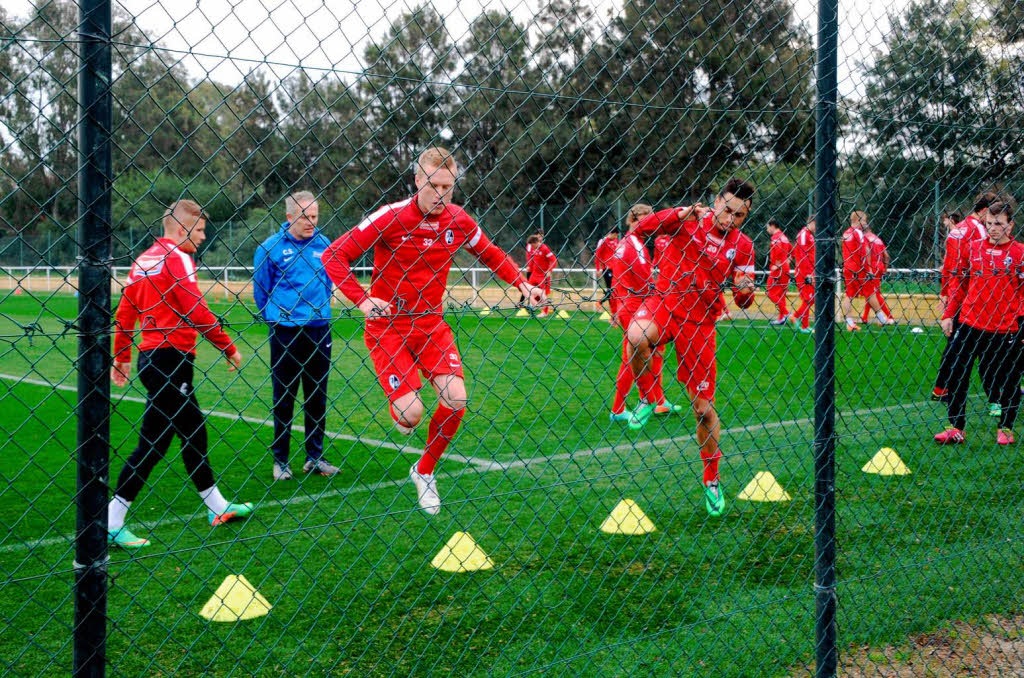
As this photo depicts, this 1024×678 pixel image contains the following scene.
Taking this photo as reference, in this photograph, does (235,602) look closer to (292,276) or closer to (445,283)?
(445,283)

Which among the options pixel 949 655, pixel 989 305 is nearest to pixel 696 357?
pixel 949 655

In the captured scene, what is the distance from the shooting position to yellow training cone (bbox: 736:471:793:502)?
517 centimetres

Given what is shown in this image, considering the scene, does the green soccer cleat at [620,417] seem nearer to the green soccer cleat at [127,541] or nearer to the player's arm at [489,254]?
the player's arm at [489,254]

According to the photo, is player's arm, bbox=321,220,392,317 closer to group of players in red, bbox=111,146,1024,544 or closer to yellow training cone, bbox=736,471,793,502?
group of players in red, bbox=111,146,1024,544

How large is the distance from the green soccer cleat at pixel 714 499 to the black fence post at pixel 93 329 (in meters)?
3.55

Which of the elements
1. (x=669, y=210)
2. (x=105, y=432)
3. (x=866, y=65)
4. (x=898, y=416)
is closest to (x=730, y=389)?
(x=898, y=416)

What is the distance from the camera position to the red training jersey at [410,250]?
13.0 ft

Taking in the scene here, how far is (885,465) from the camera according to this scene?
595 centimetres

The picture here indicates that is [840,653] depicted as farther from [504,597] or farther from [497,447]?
[497,447]

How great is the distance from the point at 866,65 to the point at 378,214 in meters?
2.11

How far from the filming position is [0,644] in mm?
3393

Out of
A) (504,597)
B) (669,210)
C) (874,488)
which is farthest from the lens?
(874,488)

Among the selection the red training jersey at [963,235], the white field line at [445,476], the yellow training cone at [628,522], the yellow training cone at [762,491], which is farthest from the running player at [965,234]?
the yellow training cone at [628,522]

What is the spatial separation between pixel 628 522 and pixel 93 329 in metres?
3.21
